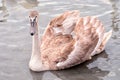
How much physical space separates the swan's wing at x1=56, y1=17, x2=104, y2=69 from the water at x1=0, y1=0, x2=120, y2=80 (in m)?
0.23

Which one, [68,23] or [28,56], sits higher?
[68,23]

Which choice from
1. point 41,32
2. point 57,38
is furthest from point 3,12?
point 57,38

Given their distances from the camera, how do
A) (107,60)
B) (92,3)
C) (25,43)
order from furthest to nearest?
(92,3) → (25,43) → (107,60)

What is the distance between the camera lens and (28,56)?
9.98 meters

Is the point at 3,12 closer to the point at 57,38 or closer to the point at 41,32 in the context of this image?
the point at 41,32

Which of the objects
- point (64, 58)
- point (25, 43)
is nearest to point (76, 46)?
point (64, 58)

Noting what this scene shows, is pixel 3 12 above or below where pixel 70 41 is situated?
below

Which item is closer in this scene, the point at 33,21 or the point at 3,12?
the point at 33,21

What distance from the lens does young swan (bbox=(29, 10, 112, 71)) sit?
9062 mm

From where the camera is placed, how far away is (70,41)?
949 centimetres

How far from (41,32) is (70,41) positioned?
187 centimetres

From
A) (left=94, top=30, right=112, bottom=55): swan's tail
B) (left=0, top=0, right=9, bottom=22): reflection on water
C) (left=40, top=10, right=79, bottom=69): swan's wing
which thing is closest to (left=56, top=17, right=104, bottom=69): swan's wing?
(left=40, top=10, right=79, bottom=69): swan's wing

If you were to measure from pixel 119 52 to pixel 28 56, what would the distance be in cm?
223

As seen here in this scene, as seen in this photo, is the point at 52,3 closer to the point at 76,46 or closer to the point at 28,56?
the point at 28,56
